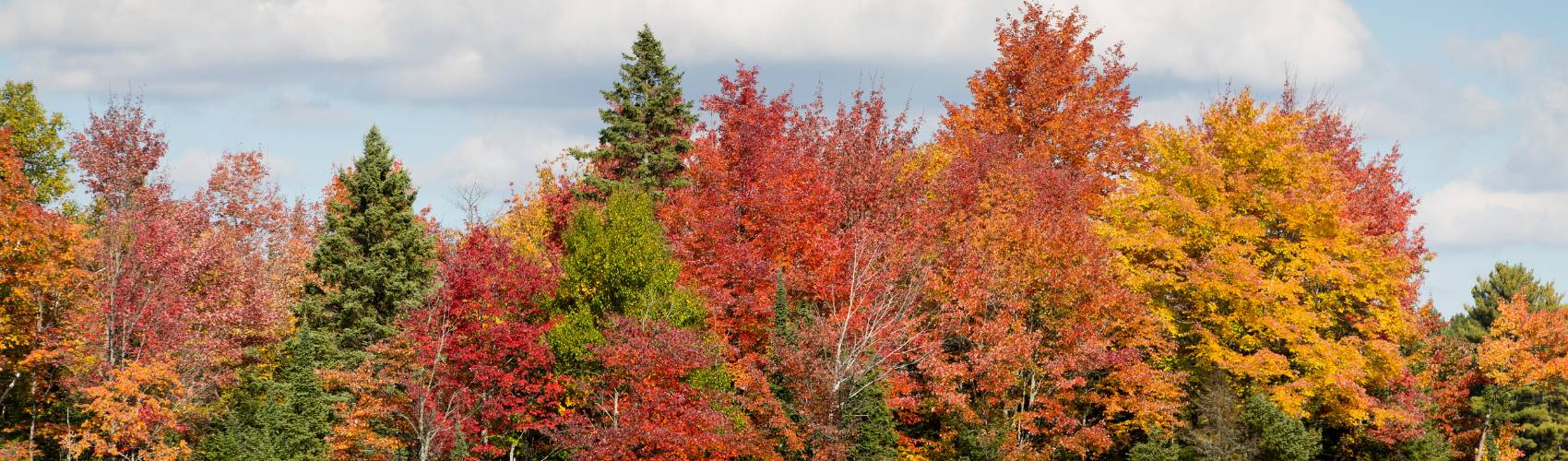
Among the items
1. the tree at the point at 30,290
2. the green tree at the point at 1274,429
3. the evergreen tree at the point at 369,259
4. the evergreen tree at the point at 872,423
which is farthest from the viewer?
the evergreen tree at the point at 369,259

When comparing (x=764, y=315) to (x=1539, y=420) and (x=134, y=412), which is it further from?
(x=1539, y=420)

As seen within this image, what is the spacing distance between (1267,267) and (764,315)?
52.3 feet

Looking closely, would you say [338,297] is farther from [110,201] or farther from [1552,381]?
[1552,381]

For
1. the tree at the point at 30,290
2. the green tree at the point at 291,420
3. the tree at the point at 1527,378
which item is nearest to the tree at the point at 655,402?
the green tree at the point at 291,420

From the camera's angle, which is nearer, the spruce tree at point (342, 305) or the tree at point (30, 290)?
the tree at point (30, 290)

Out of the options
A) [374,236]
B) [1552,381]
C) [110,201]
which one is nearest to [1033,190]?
[374,236]

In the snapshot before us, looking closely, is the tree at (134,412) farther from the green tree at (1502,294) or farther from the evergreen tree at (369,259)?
the green tree at (1502,294)

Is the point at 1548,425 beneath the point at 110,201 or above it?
beneath

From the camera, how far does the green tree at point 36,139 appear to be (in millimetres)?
56875

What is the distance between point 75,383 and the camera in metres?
41.3

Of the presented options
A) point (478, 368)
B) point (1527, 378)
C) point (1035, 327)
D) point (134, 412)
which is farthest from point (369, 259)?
point (1527, 378)

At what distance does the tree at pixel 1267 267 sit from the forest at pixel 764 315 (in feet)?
0.42

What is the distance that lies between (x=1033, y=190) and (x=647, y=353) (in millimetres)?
14327

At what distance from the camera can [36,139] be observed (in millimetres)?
57781
